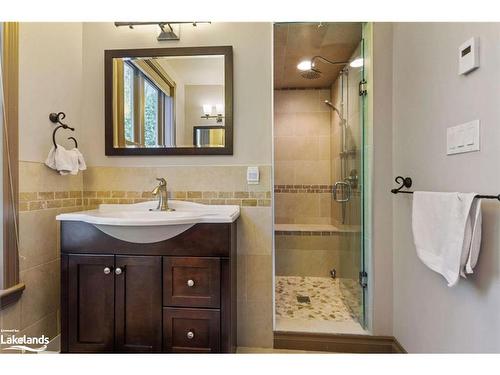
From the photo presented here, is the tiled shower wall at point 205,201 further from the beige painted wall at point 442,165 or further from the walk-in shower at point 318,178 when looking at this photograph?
the beige painted wall at point 442,165

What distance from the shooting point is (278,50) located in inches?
87.1

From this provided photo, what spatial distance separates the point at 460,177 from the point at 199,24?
1.66m

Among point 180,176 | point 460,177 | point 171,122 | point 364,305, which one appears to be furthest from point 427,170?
point 171,122

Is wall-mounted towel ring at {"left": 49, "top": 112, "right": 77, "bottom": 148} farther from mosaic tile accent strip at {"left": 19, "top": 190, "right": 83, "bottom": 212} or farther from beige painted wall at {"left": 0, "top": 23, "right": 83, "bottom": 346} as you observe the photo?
mosaic tile accent strip at {"left": 19, "top": 190, "right": 83, "bottom": 212}

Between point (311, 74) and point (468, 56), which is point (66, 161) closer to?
point (468, 56)

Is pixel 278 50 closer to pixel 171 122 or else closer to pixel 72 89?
pixel 171 122

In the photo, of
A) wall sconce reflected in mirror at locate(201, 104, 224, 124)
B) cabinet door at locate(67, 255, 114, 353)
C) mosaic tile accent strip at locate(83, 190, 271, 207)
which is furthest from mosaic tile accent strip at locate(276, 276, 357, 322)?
wall sconce reflected in mirror at locate(201, 104, 224, 124)

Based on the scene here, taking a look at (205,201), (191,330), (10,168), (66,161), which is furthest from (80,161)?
(191,330)

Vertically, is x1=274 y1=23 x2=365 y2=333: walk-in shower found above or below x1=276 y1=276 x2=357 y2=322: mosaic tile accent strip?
above

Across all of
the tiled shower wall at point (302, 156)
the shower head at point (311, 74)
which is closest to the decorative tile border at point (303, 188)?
the tiled shower wall at point (302, 156)

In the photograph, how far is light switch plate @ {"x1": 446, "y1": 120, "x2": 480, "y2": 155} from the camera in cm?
94

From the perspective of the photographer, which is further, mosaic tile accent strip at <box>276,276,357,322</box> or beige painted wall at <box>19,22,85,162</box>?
mosaic tile accent strip at <box>276,276,357,322</box>

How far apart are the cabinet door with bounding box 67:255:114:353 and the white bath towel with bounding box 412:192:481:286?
146cm

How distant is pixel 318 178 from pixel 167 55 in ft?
6.92
